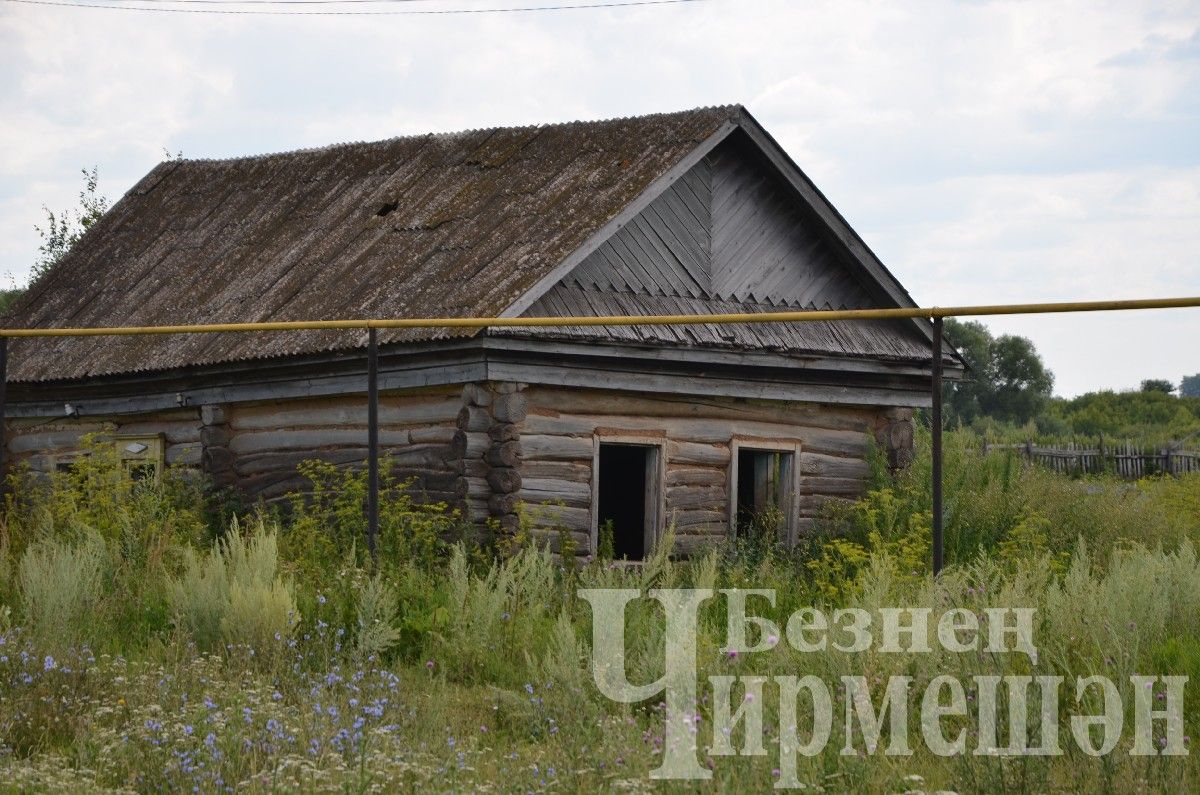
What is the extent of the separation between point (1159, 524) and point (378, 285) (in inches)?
344

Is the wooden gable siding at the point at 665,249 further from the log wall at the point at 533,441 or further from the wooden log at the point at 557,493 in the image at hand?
the wooden log at the point at 557,493

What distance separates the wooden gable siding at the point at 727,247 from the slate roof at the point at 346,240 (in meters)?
0.51

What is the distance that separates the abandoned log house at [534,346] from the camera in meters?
13.4

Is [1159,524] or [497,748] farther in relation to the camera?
[1159,524]

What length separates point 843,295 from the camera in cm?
1636

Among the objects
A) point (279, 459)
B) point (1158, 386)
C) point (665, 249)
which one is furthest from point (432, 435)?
point (1158, 386)

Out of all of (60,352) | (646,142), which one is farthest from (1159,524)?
(60,352)

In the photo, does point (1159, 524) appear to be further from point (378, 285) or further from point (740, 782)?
point (740, 782)

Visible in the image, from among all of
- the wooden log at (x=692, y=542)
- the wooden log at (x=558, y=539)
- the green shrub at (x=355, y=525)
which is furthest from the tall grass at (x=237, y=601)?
the wooden log at (x=692, y=542)

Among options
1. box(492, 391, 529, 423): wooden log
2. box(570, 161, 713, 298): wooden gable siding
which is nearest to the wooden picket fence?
box(570, 161, 713, 298): wooden gable siding

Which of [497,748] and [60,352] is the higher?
[60,352]

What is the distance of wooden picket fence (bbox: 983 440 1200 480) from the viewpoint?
34.7m

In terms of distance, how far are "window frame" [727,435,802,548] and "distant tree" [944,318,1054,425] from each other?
50.2 meters

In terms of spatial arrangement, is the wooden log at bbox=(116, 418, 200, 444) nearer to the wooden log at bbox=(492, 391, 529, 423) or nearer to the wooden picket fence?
the wooden log at bbox=(492, 391, 529, 423)
